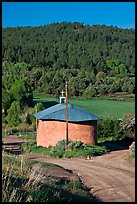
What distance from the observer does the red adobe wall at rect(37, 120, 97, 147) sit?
1897 cm

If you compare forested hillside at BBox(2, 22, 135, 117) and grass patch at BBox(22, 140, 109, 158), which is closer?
grass patch at BBox(22, 140, 109, 158)

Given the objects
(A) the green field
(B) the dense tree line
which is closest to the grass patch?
(A) the green field

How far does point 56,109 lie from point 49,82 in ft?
98.0

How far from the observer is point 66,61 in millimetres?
62250

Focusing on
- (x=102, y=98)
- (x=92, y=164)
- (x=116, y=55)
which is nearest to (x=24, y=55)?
(x=116, y=55)

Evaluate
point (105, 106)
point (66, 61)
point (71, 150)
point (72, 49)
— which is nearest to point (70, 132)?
point (71, 150)

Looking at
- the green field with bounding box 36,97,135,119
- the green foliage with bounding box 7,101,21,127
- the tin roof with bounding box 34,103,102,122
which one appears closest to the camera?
the tin roof with bounding box 34,103,102,122

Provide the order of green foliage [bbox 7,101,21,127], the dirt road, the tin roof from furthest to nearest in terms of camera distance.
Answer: green foliage [bbox 7,101,21,127]
the tin roof
the dirt road

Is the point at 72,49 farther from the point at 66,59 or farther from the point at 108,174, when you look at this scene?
the point at 108,174

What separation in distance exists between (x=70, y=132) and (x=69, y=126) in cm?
30

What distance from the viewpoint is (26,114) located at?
3197cm

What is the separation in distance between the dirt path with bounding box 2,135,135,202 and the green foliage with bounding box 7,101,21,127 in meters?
13.7

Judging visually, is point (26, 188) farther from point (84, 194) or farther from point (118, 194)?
point (118, 194)

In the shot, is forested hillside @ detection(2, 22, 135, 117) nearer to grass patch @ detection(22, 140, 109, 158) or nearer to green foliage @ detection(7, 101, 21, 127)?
green foliage @ detection(7, 101, 21, 127)
